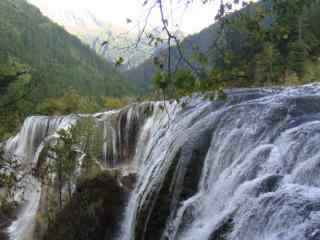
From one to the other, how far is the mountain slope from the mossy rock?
78.9 metres

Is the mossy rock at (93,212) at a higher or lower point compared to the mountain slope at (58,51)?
lower

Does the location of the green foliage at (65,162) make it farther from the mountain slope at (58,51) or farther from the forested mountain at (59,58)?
the mountain slope at (58,51)

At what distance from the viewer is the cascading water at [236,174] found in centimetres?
567

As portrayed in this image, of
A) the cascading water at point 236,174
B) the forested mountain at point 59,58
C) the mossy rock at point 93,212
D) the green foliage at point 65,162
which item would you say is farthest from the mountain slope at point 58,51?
the cascading water at point 236,174

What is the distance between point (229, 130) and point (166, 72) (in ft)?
20.8

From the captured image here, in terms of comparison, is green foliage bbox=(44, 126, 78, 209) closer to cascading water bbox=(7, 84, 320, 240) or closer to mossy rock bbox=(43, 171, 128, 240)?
mossy rock bbox=(43, 171, 128, 240)

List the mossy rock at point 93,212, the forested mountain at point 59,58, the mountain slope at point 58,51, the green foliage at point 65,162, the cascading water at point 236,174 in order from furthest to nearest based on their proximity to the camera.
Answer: the mountain slope at point 58,51 < the forested mountain at point 59,58 < the green foliage at point 65,162 < the mossy rock at point 93,212 < the cascading water at point 236,174

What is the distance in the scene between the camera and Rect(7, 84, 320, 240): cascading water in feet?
18.6

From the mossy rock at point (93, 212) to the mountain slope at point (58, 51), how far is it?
78.9 m

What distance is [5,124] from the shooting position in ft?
23.1

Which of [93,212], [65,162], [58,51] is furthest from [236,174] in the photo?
[58,51]

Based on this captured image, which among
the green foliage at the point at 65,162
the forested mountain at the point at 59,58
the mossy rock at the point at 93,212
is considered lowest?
the mossy rock at the point at 93,212

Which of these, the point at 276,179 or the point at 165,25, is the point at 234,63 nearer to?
the point at 165,25

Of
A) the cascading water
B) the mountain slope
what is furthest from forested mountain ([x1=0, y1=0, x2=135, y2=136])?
the cascading water
